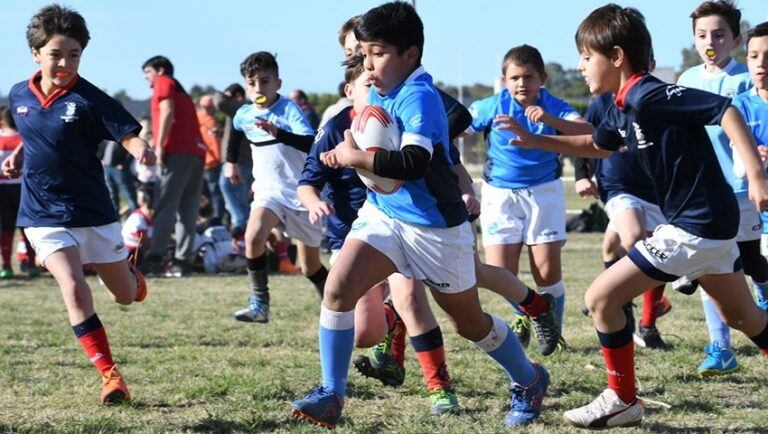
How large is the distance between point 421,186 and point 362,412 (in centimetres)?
117

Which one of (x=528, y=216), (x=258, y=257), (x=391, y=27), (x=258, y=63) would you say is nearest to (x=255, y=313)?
(x=258, y=257)

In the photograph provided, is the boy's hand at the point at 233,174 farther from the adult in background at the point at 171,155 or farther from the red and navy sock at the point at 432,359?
the red and navy sock at the point at 432,359

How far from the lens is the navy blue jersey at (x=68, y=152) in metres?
5.62

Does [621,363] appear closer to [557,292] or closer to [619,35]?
[619,35]

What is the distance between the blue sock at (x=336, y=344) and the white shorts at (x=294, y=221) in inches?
124

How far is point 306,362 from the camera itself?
666cm

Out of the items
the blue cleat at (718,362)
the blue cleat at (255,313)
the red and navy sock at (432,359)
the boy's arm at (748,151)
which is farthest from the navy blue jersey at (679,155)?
the blue cleat at (255,313)

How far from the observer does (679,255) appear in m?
4.55

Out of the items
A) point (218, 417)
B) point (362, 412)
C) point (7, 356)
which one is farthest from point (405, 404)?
point (7, 356)

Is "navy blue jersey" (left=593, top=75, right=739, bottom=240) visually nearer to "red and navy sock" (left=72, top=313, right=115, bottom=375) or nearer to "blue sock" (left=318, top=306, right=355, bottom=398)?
"blue sock" (left=318, top=306, right=355, bottom=398)

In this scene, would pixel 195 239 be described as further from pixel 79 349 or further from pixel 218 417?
pixel 218 417

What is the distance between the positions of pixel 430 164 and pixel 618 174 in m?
2.36

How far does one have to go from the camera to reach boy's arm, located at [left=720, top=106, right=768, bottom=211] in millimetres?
4238

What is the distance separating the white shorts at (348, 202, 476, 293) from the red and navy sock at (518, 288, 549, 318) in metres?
Result: 1.60
